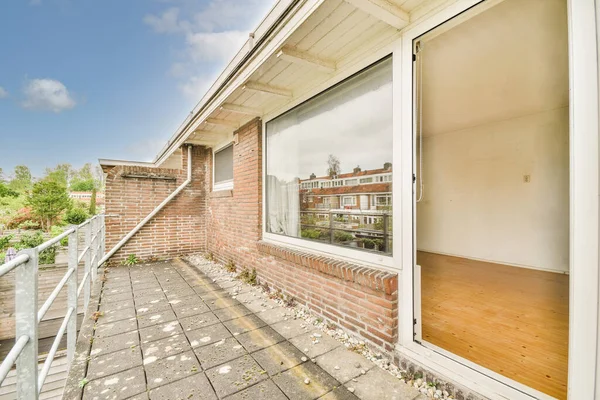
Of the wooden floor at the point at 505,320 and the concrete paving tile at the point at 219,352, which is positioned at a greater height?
the wooden floor at the point at 505,320

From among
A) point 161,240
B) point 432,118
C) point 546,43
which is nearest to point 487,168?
point 432,118

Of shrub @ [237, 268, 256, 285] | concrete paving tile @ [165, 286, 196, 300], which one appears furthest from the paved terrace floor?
shrub @ [237, 268, 256, 285]

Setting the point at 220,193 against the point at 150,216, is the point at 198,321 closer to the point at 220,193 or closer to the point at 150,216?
the point at 220,193

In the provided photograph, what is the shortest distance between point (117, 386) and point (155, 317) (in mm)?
1126

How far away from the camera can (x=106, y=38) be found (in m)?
36.6

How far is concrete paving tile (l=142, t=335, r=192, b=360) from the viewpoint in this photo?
2.18 m

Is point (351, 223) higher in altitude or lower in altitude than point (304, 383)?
higher

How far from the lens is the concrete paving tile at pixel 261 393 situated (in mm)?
1669

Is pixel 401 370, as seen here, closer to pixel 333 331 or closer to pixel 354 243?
pixel 333 331

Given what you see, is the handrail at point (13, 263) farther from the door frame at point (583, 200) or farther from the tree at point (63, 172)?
the tree at point (63, 172)

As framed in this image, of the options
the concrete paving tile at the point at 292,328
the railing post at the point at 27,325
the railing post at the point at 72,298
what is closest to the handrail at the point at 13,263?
the railing post at the point at 27,325

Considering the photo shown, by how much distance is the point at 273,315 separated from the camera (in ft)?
9.40

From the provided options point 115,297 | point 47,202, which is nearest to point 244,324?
point 115,297

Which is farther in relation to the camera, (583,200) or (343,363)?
(343,363)
